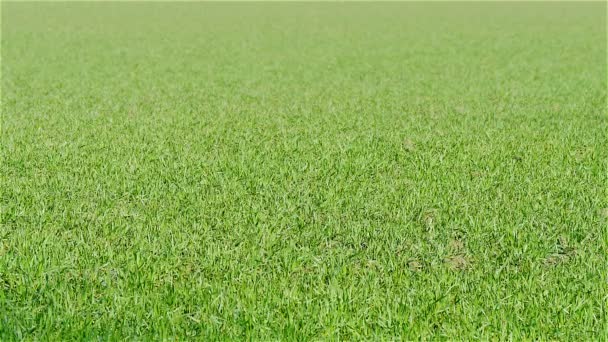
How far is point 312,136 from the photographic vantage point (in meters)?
11.7

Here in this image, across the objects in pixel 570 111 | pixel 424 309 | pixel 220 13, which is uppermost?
pixel 424 309

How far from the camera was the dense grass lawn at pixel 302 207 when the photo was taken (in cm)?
560

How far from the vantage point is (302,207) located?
322 inches

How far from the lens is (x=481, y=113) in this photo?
14086 millimetres

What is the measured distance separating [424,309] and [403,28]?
3542cm

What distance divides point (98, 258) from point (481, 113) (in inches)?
372

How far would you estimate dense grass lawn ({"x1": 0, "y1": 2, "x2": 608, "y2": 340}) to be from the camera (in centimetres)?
560

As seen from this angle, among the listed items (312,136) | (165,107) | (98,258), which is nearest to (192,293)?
(98,258)

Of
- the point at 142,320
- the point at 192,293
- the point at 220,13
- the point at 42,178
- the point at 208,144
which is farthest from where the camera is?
the point at 220,13

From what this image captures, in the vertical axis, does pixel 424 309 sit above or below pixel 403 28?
above

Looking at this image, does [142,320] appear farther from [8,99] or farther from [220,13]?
[220,13]

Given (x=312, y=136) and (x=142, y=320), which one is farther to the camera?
(x=312, y=136)

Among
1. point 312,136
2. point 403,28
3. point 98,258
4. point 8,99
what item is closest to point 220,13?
point 403,28

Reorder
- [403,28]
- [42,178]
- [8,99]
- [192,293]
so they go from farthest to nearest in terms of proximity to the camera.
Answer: [403,28] < [8,99] < [42,178] < [192,293]
